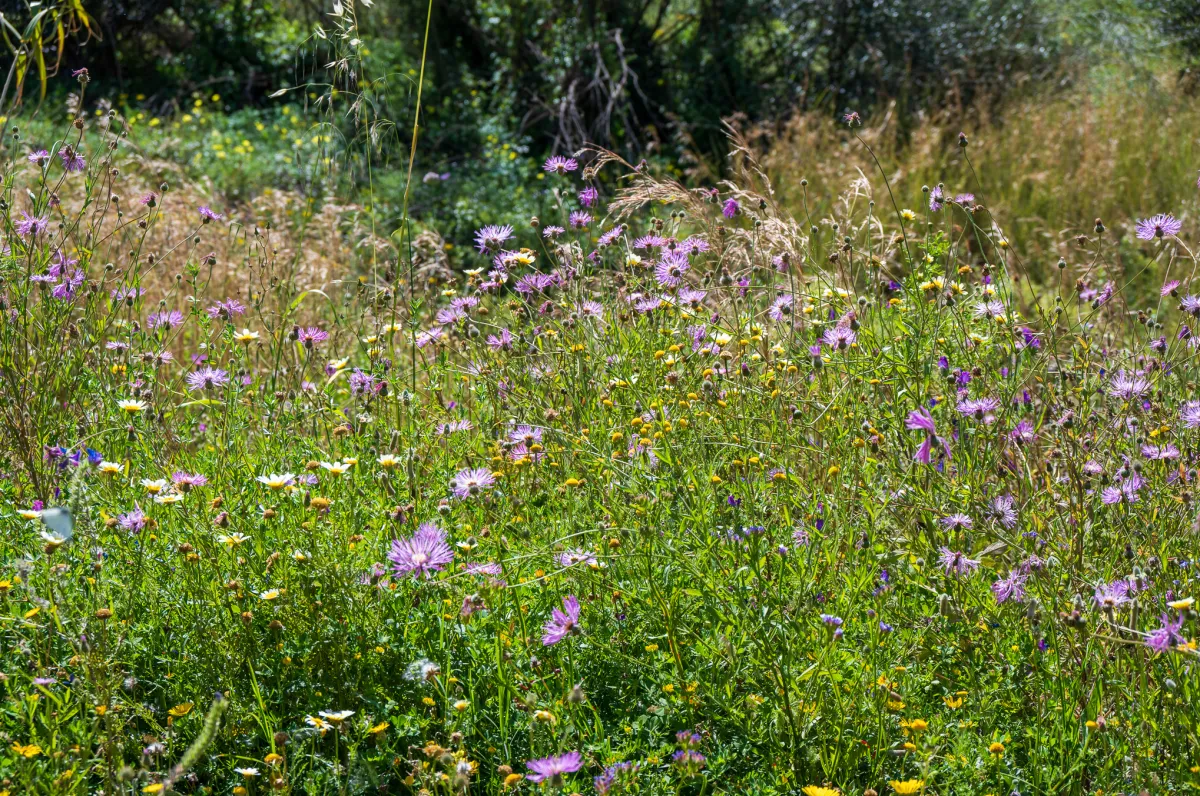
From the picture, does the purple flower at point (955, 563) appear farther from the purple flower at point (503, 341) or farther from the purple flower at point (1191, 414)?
the purple flower at point (503, 341)

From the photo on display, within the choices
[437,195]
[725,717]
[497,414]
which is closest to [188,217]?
[437,195]

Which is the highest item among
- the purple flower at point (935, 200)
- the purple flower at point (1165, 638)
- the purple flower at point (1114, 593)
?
the purple flower at point (935, 200)

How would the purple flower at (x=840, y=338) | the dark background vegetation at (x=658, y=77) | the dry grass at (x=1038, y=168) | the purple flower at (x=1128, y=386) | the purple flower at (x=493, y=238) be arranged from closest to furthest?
the purple flower at (x=1128, y=386)
the purple flower at (x=840, y=338)
the purple flower at (x=493, y=238)
the dry grass at (x=1038, y=168)
the dark background vegetation at (x=658, y=77)

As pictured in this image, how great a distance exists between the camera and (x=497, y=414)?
8.57ft

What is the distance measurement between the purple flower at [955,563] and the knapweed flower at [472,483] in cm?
84

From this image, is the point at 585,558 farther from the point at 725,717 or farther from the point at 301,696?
the point at 301,696

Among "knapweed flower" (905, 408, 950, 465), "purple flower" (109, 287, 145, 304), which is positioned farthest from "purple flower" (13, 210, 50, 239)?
"knapweed flower" (905, 408, 950, 465)

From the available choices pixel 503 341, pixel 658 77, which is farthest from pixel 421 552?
pixel 658 77

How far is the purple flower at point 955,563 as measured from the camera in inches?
77.0

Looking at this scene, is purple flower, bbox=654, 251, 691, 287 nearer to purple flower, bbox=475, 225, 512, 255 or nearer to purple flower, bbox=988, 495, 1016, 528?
purple flower, bbox=475, 225, 512, 255

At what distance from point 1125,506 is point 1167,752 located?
43 centimetres

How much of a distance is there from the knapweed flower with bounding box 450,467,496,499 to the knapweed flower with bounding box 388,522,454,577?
0.46 ft

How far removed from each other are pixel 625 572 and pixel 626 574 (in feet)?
0.07

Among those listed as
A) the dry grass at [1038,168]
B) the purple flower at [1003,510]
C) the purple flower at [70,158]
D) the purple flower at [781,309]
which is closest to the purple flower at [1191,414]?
the purple flower at [1003,510]
